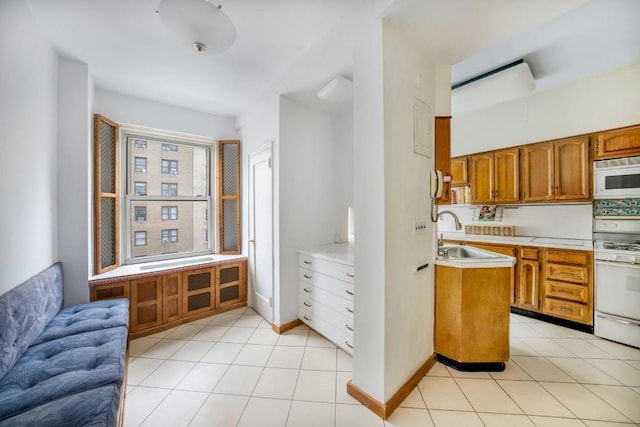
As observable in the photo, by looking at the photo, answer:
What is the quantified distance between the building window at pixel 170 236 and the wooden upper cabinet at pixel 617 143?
5.16 m

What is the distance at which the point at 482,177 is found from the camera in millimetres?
3512

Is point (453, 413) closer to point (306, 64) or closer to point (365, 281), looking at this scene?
point (365, 281)

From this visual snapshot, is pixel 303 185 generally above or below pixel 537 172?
below

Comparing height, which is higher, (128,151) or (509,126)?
(509,126)

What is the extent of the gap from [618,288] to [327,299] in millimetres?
2833

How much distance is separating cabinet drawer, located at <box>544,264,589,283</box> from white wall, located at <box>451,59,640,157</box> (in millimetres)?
1584

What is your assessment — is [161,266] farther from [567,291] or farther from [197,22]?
[567,291]

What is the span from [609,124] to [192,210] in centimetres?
515

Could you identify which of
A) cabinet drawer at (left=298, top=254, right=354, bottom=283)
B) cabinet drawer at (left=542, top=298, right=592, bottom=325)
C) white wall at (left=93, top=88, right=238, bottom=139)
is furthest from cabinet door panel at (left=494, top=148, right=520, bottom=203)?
white wall at (left=93, top=88, right=238, bottom=139)

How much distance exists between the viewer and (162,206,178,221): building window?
3.15m

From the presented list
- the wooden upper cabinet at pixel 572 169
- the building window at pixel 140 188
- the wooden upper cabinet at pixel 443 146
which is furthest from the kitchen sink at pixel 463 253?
the building window at pixel 140 188

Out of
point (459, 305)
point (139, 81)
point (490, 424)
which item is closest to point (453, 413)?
point (490, 424)

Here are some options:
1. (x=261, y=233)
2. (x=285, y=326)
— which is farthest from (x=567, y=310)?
(x=261, y=233)

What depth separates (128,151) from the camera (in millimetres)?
2953
